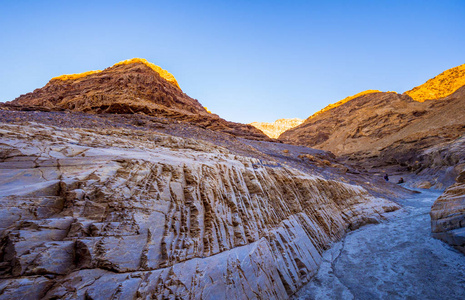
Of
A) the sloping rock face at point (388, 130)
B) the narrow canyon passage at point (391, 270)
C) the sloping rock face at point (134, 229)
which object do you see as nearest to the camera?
the sloping rock face at point (134, 229)

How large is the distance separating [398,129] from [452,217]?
39.3m

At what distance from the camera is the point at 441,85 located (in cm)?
5188

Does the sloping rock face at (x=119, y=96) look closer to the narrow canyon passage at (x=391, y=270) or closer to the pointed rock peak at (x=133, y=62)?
the pointed rock peak at (x=133, y=62)

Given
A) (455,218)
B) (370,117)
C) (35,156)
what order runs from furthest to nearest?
1. (370,117)
2. (455,218)
3. (35,156)

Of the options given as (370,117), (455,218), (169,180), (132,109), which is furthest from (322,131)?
(169,180)

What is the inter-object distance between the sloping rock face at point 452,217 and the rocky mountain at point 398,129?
14.0 meters

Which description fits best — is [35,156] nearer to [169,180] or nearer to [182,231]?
[169,180]

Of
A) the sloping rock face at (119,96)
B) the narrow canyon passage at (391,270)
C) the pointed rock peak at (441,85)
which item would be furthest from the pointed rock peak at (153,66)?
the pointed rock peak at (441,85)

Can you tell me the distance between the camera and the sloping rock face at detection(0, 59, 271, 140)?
20.6 m

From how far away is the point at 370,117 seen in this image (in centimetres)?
4438

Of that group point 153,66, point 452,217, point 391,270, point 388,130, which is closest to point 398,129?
point 388,130

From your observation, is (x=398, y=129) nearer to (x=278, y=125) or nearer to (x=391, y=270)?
(x=391, y=270)

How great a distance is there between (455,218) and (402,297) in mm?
3059

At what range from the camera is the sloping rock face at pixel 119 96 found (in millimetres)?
20609
